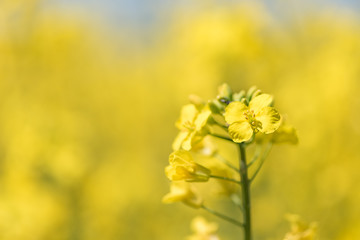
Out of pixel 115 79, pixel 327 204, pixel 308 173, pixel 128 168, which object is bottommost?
pixel 327 204

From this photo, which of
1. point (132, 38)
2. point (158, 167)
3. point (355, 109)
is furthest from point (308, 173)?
point (132, 38)

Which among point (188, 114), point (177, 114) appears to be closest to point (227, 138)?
point (188, 114)

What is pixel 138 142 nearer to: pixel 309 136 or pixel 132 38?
pixel 309 136

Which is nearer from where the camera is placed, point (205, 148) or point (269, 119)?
point (269, 119)

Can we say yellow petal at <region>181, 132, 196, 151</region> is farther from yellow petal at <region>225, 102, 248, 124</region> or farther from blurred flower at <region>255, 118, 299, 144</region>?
blurred flower at <region>255, 118, 299, 144</region>

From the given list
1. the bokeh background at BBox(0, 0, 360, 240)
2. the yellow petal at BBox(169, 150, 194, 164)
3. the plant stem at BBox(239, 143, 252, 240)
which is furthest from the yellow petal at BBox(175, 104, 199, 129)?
the bokeh background at BBox(0, 0, 360, 240)

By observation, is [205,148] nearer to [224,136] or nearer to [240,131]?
[224,136]

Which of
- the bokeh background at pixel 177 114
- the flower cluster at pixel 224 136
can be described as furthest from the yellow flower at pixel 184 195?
the bokeh background at pixel 177 114

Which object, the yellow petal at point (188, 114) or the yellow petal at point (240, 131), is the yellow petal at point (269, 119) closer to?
the yellow petal at point (240, 131)
